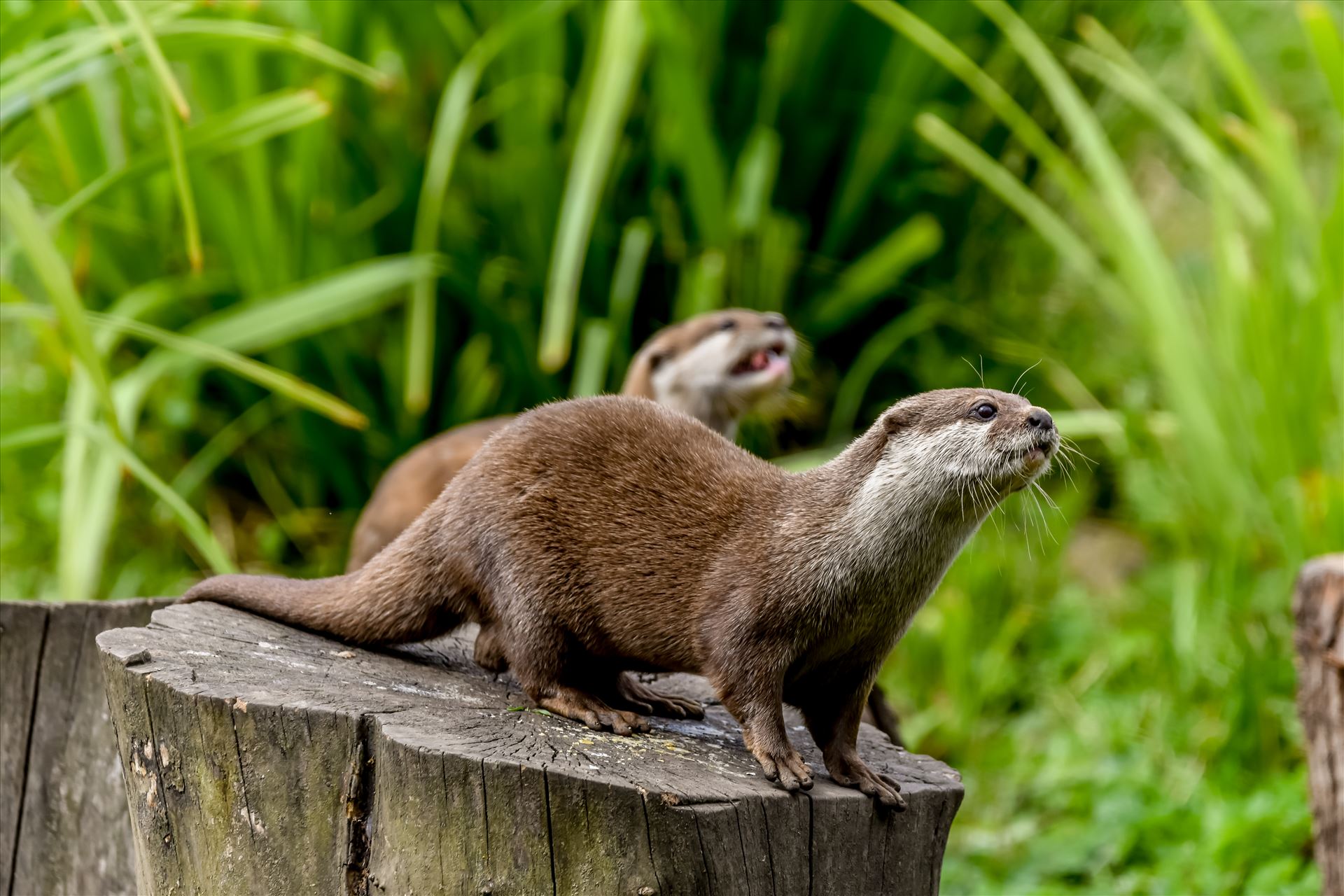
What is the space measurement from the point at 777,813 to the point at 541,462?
737mm

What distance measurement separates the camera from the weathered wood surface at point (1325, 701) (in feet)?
11.9

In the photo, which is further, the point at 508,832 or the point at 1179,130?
the point at 1179,130

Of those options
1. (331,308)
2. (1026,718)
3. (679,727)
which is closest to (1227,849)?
(1026,718)

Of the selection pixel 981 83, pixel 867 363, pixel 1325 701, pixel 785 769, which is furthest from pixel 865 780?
pixel 867 363

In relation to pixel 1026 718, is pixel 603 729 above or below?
above

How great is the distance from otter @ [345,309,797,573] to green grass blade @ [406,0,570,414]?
1.55 ft

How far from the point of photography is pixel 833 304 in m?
5.63

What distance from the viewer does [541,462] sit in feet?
8.02

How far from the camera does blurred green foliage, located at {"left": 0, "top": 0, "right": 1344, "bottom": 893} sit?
15.1 ft

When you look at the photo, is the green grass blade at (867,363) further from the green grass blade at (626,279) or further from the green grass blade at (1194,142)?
the green grass blade at (1194,142)

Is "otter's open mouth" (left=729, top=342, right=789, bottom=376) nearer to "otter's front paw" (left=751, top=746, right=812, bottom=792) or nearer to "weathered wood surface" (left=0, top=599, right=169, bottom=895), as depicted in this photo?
"weathered wood surface" (left=0, top=599, right=169, bottom=895)

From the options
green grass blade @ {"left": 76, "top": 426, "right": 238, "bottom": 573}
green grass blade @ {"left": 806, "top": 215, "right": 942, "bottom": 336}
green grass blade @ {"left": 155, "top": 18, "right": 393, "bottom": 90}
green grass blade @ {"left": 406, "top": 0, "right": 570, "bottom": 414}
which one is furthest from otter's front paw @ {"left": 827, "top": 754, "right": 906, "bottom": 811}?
green grass blade @ {"left": 806, "top": 215, "right": 942, "bottom": 336}

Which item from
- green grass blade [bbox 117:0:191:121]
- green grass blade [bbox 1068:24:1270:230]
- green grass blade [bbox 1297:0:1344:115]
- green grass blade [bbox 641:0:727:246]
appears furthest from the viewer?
green grass blade [bbox 1068:24:1270:230]

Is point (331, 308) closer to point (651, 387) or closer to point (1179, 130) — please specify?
point (651, 387)
